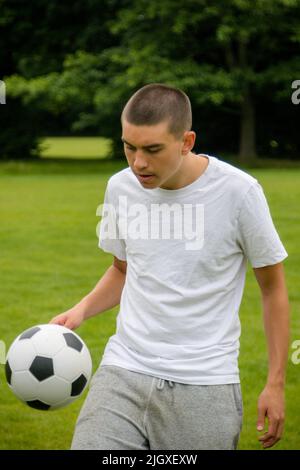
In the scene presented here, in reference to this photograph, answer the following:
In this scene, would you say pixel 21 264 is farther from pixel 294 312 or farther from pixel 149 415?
pixel 149 415

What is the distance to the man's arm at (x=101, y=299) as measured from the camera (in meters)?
3.99

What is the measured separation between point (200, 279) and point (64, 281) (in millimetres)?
7571

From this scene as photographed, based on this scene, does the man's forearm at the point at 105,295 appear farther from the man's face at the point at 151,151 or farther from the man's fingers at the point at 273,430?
the man's fingers at the point at 273,430

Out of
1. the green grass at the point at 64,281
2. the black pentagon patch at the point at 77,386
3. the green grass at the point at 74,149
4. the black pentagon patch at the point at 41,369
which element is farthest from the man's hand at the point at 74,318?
the green grass at the point at 74,149

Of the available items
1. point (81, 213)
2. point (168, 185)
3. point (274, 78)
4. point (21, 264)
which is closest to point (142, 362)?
point (168, 185)

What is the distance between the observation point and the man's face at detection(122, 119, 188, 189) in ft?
11.0

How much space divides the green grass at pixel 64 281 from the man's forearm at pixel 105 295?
2.03 meters

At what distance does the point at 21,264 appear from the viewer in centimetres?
1209

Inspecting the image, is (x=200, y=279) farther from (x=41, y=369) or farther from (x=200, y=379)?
(x=41, y=369)

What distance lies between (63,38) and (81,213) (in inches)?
969

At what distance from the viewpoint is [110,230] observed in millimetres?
3900

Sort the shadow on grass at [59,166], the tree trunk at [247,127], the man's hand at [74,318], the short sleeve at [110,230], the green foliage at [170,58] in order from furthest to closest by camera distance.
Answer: the tree trunk at [247,127] < the green foliage at [170,58] < the shadow on grass at [59,166] < the man's hand at [74,318] < the short sleeve at [110,230]

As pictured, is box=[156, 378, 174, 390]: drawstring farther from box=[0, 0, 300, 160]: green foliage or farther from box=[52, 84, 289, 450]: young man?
box=[0, 0, 300, 160]: green foliage

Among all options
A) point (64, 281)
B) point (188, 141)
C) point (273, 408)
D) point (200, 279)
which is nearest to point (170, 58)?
point (64, 281)
